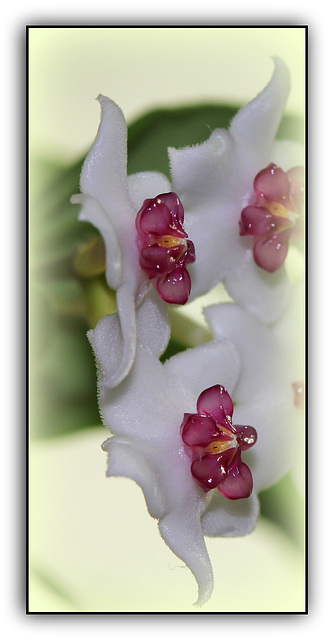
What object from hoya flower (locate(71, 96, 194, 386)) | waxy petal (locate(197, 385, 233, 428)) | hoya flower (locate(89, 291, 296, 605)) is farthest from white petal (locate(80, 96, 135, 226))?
waxy petal (locate(197, 385, 233, 428))

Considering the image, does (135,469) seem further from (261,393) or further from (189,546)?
(261,393)

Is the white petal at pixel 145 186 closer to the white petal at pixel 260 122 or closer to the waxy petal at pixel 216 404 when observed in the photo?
the white petal at pixel 260 122

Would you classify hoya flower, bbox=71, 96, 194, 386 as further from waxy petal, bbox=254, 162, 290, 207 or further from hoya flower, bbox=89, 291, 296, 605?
waxy petal, bbox=254, 162, 290, 207

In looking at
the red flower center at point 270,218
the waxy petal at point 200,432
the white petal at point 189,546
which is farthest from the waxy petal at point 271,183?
the white petal at point 189,546

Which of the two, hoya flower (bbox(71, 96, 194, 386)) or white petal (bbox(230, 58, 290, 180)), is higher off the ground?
white petal (bbox(230, 58, 290, 180))

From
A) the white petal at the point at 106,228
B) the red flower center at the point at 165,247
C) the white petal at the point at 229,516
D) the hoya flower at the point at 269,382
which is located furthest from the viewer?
the hoya flower at the point at 269,382

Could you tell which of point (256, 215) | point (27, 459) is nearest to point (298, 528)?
point (27, 459)

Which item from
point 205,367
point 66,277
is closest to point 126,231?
point 205,367
